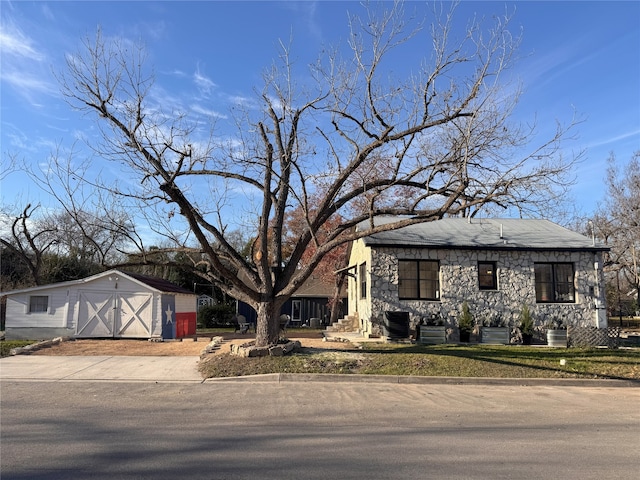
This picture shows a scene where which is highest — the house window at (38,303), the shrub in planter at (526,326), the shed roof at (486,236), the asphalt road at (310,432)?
the shed roof at (486,236)

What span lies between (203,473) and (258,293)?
8583 mm

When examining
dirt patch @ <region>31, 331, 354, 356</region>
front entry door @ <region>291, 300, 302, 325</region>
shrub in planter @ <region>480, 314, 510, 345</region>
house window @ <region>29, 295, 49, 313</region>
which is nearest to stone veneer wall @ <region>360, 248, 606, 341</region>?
shrub in planter @ <region>480, 314, 510, 345</region>

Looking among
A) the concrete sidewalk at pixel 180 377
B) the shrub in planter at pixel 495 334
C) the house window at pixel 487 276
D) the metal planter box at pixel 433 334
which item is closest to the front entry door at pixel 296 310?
the house window at pixel 487 276

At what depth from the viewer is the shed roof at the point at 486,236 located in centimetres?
1889

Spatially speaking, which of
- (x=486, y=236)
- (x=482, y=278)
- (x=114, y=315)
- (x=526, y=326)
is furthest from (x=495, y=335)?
(x=114, y=315)

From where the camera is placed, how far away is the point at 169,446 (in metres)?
5.99

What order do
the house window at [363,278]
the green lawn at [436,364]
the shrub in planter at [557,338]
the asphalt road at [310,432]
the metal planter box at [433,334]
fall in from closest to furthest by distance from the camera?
the asphalt road at [310,432]
the green lawn at [436,364]
the shrub in planter at [557,338]
the metal planter box at [433,334]
the house window at [363,278]

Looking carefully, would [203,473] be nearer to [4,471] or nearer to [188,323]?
[4,471]

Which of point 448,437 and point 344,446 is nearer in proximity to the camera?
point 344,446

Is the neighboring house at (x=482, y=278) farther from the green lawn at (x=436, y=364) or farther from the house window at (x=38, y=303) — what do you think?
the house window at (x=38, y=303)

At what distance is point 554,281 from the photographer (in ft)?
63.9

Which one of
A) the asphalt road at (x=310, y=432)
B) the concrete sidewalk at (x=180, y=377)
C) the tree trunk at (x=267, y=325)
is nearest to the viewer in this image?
the asphalt road at (x=310, y=432)

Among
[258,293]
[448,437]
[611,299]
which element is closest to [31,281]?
[258,293]

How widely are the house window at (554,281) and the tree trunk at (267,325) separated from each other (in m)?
11.5
